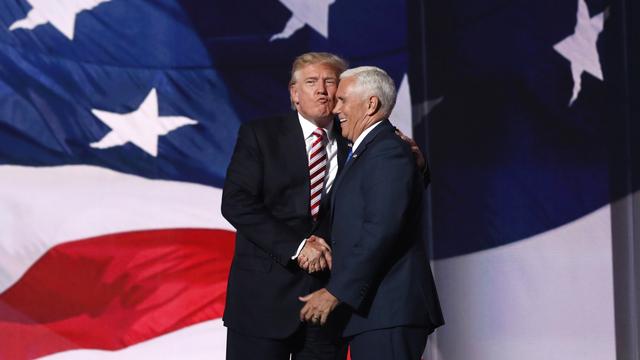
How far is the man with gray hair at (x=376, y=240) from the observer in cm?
194

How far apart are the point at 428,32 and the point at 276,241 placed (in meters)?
1.48

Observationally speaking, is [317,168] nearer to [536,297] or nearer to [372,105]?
[372,105]

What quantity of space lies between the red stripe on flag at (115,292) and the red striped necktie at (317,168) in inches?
47.3

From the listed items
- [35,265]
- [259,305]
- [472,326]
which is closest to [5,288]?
[35,265]

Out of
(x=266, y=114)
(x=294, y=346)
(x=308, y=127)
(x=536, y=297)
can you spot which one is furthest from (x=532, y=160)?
(x=294, y=346)

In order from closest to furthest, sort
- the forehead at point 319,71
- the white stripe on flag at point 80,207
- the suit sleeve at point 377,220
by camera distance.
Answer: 1. the suit sleeve at point 377,220
2. the forehead at point 319,71
3. the white stripe on flag at point 80,207

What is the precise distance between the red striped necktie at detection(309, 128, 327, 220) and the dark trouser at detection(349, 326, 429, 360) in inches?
16.9

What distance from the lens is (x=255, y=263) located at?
2324mm

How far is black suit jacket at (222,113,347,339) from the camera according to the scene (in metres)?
2.29

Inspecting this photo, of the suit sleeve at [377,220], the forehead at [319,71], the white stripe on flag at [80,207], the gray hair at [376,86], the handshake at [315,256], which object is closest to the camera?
the suit sleeve at [377,220]

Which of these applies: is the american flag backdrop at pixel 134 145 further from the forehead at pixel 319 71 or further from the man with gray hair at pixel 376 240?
the man with gray hair at pixel 376 240

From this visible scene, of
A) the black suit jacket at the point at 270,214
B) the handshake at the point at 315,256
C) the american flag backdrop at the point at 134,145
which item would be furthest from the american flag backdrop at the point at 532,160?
the handshake at the point at 315,256

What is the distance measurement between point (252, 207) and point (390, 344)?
497 millimetres

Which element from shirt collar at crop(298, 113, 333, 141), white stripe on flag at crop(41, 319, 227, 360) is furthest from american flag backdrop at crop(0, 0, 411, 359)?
shirt collar at crop(298, 113, 333, 141)
